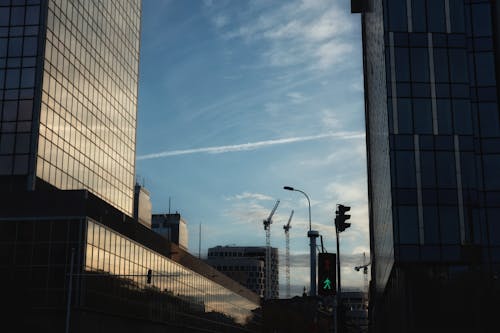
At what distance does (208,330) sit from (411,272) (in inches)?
2224

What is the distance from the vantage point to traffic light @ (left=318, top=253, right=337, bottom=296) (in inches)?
951

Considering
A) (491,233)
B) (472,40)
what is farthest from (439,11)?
(491,233)

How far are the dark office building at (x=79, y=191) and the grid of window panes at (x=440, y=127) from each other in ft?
72.5

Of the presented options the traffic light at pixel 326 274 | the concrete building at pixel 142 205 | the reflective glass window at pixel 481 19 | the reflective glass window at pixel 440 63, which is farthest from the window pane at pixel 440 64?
the concrete building at pixel 142 205

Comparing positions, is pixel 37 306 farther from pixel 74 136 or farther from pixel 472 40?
pixel 472 40

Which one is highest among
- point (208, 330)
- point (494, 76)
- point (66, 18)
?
point (66, 18)

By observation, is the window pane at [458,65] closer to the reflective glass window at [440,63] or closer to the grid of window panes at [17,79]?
the reflective glass window at [440,63]

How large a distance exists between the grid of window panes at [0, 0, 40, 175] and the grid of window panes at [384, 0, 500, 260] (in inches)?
1576

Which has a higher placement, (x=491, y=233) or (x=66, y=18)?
(x=66, y=18)

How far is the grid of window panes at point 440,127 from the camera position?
58781 mm

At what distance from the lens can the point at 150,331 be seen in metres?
79.7

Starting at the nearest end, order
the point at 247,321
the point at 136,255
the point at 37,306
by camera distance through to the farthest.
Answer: the point at 37,306 < the point at 136,255 < the point at 247,321

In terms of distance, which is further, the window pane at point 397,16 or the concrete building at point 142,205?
the concrete building at point 142,205

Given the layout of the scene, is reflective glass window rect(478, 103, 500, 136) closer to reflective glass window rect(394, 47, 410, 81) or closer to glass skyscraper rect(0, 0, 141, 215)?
reflective glass window rect(394, 47, 410, 81)
